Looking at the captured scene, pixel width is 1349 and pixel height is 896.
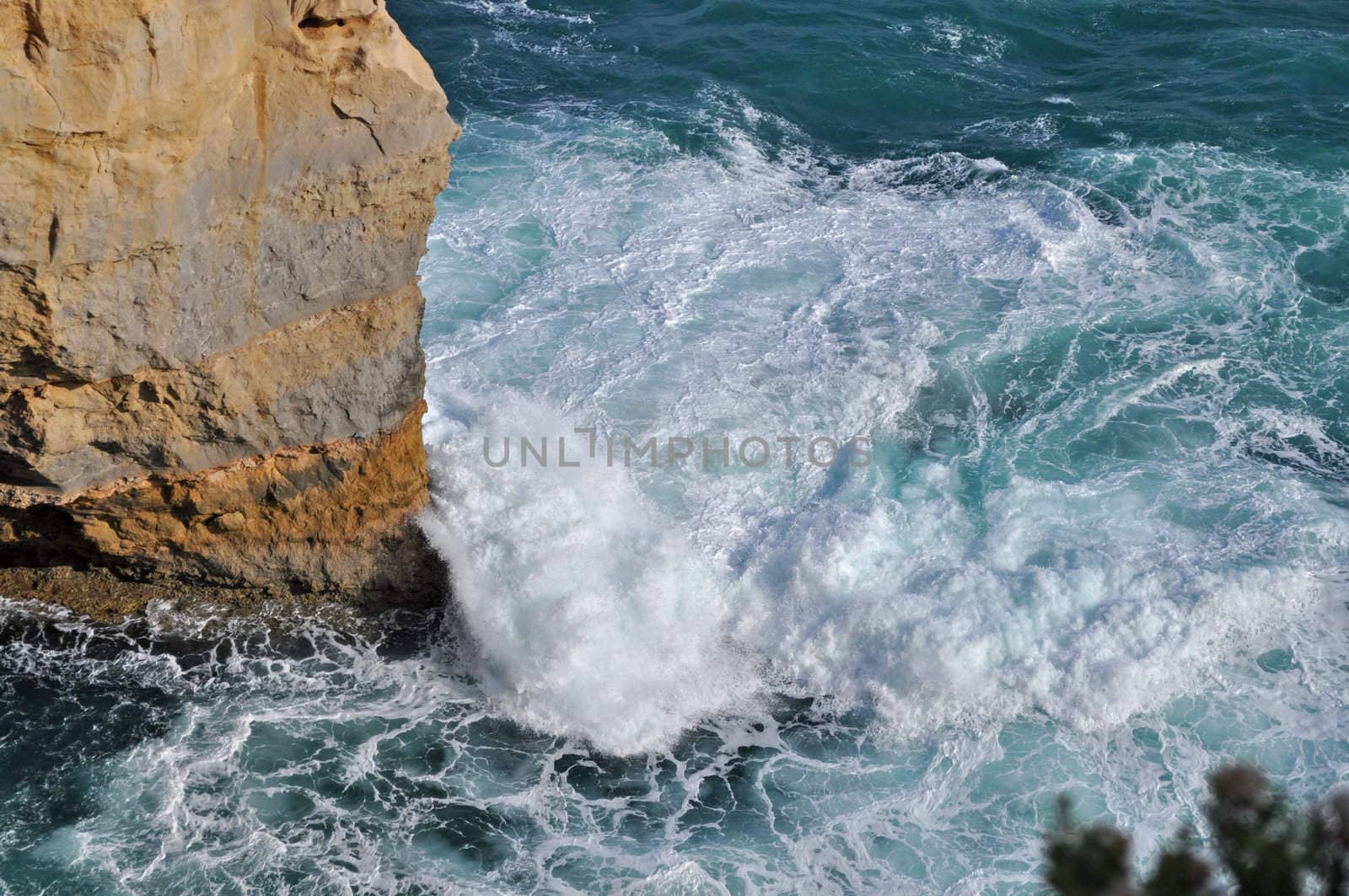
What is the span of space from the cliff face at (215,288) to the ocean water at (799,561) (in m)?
0.91

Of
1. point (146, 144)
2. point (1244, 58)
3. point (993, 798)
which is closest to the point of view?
point (146, 144)

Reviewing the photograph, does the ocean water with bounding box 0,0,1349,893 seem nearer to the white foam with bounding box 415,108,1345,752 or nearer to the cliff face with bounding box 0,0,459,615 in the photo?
the white foam with bounding box 415,108,1345,752

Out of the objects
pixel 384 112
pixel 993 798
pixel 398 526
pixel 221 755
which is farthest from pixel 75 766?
pixel 993 798

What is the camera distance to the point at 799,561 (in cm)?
1269

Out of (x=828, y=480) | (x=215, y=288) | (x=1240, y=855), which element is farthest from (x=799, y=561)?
(x=1240, y=855)

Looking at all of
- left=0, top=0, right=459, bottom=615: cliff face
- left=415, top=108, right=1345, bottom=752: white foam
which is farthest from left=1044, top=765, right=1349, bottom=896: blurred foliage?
left=0, top=0, right=459, bottom=615: cliff face

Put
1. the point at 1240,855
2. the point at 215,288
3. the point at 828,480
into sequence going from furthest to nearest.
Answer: the point at 828,480 < the point at 215,288 < the point at 1240,855

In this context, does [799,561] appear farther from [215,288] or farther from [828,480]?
[215,288]

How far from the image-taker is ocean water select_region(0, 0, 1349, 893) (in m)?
10.3

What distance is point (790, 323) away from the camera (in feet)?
52.6

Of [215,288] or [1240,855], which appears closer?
[1240,855]

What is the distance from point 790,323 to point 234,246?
7923mm

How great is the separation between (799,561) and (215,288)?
20.2 ft

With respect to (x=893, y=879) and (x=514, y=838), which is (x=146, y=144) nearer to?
(x=514, y=838)
